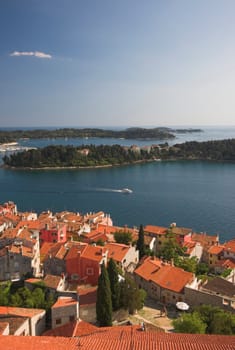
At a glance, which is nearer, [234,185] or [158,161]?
[234,185]

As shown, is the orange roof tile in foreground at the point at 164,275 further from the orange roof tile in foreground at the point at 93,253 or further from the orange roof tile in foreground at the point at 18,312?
the orange roof tile in foreground at the point at 18,312

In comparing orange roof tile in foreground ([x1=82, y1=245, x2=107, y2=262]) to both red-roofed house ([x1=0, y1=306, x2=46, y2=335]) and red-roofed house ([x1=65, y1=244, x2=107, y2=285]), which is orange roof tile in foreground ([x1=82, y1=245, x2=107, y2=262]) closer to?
red-roofed house ([x1=65, y1=244, x2=107, y2=285])

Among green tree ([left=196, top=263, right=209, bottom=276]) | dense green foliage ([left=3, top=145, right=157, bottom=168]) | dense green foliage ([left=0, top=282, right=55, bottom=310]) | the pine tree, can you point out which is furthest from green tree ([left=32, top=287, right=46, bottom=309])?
dense green foliage ([left=3, top=145, right=157, bottom=168])

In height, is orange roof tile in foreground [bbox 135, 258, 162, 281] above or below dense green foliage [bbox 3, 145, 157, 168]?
below

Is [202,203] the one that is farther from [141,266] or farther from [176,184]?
[141,266]

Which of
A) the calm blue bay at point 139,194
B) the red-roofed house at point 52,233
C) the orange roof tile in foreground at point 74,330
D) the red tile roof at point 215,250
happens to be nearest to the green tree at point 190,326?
the orange roof tile in foreground at point 74,330

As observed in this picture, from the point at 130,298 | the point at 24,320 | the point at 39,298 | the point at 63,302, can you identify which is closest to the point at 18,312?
the point at 24,320

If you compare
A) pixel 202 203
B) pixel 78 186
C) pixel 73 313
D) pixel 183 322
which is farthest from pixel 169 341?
pixel 78 186
